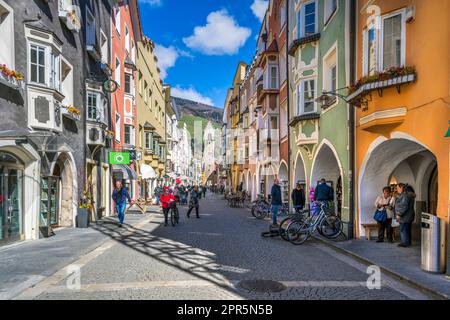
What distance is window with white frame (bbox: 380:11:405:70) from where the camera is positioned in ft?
29.6

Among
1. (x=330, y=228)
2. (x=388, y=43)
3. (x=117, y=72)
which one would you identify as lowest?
(x=330, y=228)

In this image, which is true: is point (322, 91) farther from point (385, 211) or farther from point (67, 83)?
point (67, 83)

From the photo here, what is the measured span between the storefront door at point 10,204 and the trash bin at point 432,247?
1019 cm

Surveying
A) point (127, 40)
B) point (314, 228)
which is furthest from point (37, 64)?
point (127, 40)

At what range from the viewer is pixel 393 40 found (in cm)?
949

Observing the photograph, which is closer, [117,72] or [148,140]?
[117,72]

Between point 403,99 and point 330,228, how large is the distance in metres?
4.46

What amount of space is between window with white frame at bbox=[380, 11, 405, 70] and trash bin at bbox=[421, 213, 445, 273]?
13.7 feet

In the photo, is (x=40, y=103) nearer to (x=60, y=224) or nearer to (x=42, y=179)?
(x=42, y=179)

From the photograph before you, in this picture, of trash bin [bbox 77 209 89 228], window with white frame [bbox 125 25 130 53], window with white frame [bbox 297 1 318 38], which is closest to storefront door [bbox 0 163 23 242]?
trash bin [bbox 77 209 89 228]

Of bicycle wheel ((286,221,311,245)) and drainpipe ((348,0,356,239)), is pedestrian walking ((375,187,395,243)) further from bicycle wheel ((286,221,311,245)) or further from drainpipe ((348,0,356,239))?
bicycle wheel ((286,221,311,245))

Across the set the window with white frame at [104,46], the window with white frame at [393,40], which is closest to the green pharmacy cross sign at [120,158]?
the window with white frame at [104,46]

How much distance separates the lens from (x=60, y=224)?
14.0 meters

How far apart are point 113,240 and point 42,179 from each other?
3.14 metres
